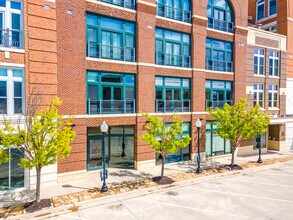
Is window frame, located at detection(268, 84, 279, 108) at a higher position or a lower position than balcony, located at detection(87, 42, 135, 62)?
lower

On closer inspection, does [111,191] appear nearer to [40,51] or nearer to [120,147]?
[120,147]

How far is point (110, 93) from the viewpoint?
53.6ft

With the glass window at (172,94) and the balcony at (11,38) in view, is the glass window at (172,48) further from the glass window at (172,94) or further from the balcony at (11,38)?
the balcony at (11,38)

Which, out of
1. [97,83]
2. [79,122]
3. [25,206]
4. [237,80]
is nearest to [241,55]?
[237,80]

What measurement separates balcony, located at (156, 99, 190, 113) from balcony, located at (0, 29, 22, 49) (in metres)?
10.6

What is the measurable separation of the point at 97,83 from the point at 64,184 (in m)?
7.24

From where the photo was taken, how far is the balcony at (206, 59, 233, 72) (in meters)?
20.8

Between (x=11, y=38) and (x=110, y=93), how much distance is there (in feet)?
23.0

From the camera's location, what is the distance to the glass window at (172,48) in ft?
60.0

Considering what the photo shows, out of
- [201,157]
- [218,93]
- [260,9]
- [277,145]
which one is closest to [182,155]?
[201,157]

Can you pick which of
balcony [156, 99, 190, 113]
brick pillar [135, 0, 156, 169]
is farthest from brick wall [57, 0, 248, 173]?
balcony [156, 99, 190, 113]

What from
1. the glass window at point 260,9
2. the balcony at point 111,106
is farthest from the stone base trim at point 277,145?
the balcony at point 111,106

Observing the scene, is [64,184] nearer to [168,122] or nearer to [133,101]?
[133,101]

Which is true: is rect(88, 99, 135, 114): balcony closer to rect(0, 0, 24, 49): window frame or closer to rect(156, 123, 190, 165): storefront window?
rect(156, 123, 190, 165): storefront window
